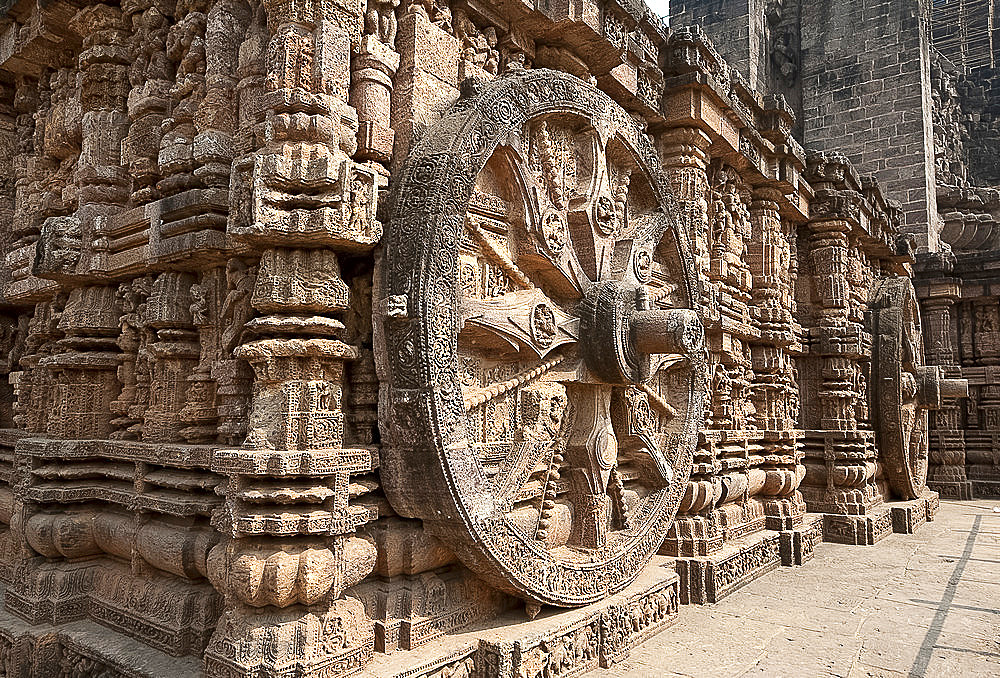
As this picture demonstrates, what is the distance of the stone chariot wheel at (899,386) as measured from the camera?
9109mm

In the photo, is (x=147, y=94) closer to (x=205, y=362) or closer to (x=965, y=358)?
(x=205, y=362)

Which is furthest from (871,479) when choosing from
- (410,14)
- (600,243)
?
(410,14)

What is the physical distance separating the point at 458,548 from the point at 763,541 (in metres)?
4.21

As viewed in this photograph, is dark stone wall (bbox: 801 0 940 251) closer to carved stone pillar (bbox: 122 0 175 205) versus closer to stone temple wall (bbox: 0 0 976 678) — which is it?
stone temple wall (bbox: 0 0 976 678)

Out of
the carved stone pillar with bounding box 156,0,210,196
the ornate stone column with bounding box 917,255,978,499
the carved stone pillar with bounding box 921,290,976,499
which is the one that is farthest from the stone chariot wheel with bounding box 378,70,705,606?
the carved stone pillar with bounding box 921,290,976,499

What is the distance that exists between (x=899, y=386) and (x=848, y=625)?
5.04 m

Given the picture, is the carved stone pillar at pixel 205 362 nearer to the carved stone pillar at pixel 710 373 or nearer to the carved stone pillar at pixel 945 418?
the carved stone pillar at pixel 710 373

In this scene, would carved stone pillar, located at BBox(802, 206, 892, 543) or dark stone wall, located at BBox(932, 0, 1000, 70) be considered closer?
carved stone pillar, located at BBox(802, 206, 892, 543)

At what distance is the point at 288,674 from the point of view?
266 centimetres

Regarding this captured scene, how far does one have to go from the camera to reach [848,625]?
5.00 meters

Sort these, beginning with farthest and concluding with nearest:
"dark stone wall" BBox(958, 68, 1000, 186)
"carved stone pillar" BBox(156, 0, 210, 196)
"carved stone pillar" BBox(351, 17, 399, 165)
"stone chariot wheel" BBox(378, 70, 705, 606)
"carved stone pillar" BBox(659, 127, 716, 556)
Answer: "dark stone wall" BBox(958, 68, 1000, 186) → "carved stone pillar" BBox(659, 127, 716, 556) → "carved stone pillar" BBox(156, 0, 210, 196) → "carved stone pillar" BBox(351, 17, 399, 165) → "stone chariot wheel" BBox(378, 70, 705, 606)

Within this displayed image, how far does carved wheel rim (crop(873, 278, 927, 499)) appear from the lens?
9.09 meters

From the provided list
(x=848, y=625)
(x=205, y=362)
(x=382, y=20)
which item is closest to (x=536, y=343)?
(x=205, y=362)

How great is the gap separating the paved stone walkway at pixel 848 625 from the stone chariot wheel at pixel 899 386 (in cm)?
198
